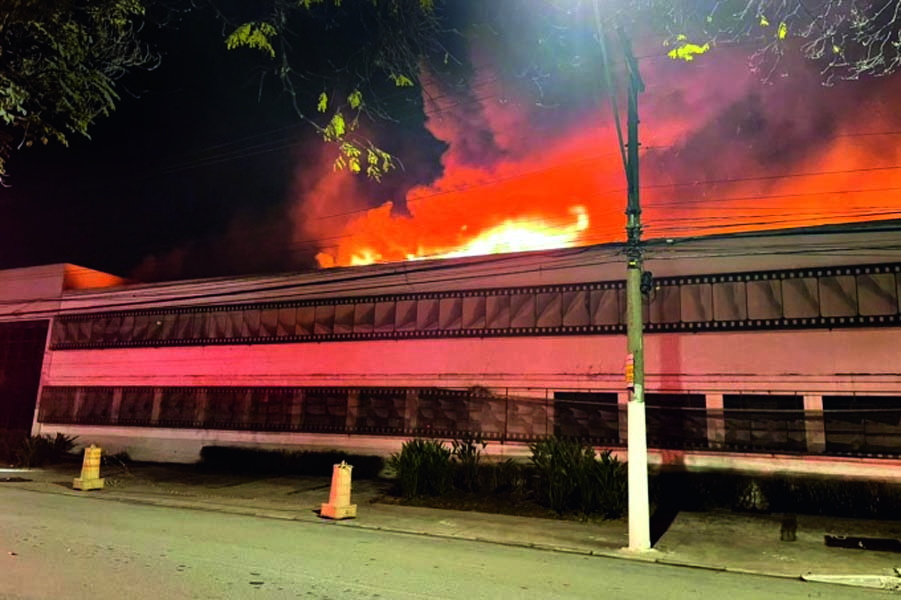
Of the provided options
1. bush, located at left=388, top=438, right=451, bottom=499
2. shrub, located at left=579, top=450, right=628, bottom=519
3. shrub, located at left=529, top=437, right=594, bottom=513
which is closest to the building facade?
bush, located at left=388, top=438, right=451, bottom=499

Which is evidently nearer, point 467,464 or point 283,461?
point 467,464

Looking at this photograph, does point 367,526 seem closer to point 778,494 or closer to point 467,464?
point 467,464

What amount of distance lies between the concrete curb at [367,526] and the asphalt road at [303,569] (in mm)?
294

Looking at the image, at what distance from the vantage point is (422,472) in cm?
1326

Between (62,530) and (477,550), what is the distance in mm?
5771

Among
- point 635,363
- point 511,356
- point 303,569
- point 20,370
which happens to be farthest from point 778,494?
point 20,370

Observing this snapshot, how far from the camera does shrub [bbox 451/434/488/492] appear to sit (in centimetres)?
1373

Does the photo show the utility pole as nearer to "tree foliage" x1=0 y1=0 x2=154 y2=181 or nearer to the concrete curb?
the concrete curb

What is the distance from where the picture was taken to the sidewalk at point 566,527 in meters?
8.32

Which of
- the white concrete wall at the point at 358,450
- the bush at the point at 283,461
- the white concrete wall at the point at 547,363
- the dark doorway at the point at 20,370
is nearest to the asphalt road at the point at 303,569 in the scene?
the white concrete wall at the point at 358,450

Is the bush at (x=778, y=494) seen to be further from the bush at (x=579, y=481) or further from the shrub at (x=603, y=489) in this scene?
the shrub at (x=603, y=489)

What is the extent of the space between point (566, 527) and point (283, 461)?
9322 mm

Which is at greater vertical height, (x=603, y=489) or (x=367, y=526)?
(x=603, y=489)

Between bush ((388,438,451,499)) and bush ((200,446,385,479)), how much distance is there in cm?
264
